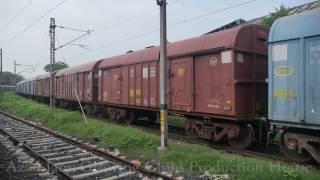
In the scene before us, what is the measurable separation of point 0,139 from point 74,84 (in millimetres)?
12802

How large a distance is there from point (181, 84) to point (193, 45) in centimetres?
141

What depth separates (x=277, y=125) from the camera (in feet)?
30.9

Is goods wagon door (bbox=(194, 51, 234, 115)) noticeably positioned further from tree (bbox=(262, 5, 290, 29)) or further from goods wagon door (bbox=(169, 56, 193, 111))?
tree (bbox=(262, 5, 290, 29))

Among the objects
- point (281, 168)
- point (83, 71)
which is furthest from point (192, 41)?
point (83, 71)

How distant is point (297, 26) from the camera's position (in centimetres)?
892

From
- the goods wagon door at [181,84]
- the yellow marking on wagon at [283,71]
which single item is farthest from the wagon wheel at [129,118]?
the yellow marking on wagon at [283,71]

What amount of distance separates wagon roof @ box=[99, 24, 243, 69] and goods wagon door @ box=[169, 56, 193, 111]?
38 centimetres

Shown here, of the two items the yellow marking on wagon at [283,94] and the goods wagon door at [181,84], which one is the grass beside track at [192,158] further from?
the goods wagon door at [181,84]

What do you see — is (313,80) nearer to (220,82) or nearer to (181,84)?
(220,82)

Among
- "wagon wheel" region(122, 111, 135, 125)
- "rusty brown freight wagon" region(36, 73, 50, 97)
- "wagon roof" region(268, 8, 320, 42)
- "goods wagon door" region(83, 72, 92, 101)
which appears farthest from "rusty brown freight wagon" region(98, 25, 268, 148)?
"rusty brown freight wagon" region(36, 73, 50, 97)

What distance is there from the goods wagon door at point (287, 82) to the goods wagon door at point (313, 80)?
0.48 feet

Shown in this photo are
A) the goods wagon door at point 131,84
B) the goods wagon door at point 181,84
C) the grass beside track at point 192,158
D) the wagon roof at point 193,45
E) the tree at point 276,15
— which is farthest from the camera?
the tree at point 276,15

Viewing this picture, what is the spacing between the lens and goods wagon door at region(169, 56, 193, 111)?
1278 centimetres

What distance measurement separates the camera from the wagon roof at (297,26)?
337 inches
